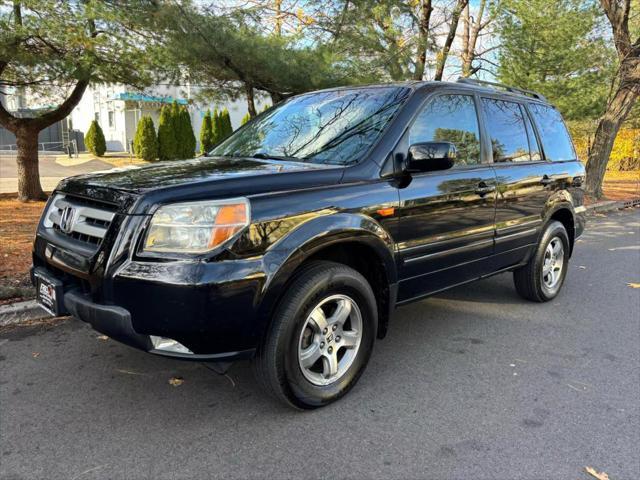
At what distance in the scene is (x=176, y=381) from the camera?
→ 3.34m

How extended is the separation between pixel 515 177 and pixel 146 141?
75.3 ft

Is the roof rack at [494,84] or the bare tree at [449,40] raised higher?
the bare tree at [449,40]

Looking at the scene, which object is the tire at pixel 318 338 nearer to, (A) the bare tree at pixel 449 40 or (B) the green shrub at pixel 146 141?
(A) the bare tree at pixel 449 40

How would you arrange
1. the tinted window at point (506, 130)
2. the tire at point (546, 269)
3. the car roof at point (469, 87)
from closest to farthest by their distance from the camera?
the car roof at point (469, 87), the tinted window at point (506, 130), the tire at point (546, 269)

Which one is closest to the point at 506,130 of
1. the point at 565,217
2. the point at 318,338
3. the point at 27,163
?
the point at 565,217

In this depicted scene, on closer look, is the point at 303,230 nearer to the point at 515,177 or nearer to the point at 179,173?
the point at 179,173

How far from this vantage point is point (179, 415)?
2.95 meters

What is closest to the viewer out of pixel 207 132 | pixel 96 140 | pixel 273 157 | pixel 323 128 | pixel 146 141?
pixel 273 157

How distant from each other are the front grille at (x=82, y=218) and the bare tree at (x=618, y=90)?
13502mm

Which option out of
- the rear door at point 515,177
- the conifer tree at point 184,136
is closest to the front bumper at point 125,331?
the rear door at point 515,177

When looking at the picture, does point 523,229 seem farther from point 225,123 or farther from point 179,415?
point 225,123

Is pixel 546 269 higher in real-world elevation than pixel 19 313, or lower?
higher

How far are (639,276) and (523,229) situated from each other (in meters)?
2.73

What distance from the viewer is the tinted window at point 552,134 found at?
4.95 m
